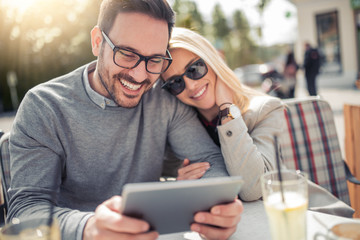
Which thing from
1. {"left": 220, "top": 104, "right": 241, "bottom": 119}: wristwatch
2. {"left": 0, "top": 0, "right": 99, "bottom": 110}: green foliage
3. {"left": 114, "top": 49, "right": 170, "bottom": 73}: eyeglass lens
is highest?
{"left": 0, "top": 0, "right": 99, "bottom": 110}: green foliage

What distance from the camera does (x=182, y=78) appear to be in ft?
7.02

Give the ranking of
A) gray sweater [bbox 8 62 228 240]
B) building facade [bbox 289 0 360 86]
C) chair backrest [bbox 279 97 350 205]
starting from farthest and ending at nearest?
building facade [bbox 289 0 360 86] < chair backrest [bbox 279 97 350 205] < gray sweater [bbox 8 62 228 240]

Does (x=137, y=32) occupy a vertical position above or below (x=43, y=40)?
below

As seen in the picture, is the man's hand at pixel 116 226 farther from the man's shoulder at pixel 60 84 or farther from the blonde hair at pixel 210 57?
the blonde hair at pixel 210 57

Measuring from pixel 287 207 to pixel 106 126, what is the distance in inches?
47.0

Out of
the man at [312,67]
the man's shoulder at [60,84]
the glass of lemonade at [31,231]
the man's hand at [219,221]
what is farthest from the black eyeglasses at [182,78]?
the man at [312,67]

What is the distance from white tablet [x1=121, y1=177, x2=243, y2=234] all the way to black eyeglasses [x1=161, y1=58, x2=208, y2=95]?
1.15 metres

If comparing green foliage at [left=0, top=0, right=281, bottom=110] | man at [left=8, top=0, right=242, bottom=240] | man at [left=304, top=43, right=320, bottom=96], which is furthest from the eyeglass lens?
green foliage at [left=0, top=0, right=281, bottom=110]

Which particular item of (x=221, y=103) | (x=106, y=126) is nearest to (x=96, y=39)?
(x=106, y=126)

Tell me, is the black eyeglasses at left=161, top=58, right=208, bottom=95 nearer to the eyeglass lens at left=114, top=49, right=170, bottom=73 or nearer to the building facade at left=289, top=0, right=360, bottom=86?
the eyeglass lens at left=114, top=49, right=170, bottom=73

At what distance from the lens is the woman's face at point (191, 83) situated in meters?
2.13

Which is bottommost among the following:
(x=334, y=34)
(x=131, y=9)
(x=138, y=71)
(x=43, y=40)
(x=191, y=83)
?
(x=191, y=83)

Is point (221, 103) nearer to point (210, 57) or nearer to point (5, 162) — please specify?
point (210, 57)

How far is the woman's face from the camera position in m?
2.13
